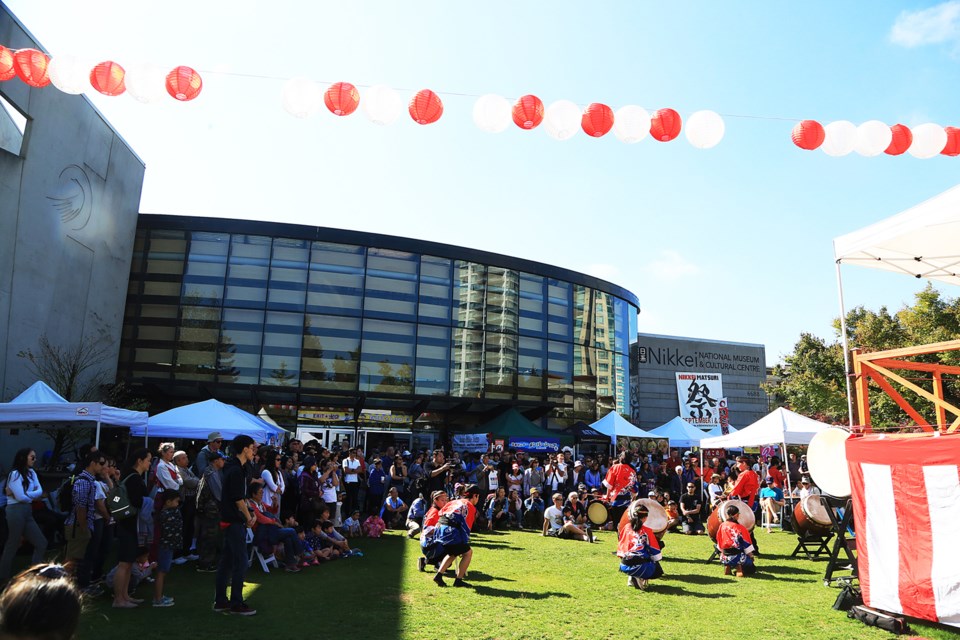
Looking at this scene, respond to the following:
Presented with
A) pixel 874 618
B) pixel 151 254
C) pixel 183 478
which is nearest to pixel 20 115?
pixel 151 254

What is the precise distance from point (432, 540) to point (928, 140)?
8.66 meters

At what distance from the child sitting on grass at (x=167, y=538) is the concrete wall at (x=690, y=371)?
37400mm

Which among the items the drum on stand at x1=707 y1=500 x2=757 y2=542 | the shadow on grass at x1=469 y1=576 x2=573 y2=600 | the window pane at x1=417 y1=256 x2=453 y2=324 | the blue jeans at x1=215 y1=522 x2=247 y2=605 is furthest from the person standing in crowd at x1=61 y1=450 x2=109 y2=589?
the window pane at x1=417 y1=256 x2=453 y2=324

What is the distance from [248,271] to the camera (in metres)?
25.0

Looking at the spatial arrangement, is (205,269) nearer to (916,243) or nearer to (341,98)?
(341,98)

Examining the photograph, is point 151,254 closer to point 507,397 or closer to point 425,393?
point 425,393

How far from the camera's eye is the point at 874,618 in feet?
21.4

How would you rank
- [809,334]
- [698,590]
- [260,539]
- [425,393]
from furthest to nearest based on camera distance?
[809,334], [425,393], [260,539], [698,590]

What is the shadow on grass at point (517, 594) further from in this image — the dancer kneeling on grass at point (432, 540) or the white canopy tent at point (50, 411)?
the white canopy tent at point (50, 411)

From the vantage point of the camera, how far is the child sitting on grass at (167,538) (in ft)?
A: 23.0

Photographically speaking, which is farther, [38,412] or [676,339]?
[676,339]

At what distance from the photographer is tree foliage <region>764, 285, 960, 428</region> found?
22.8 metres

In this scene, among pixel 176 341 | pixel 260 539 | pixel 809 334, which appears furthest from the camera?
pixel 809 334

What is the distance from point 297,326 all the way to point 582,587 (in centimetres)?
1878
